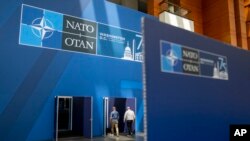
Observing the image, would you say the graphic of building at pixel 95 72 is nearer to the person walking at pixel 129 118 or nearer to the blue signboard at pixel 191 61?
the blue signboard at pixel 191 61

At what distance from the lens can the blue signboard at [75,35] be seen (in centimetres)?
862

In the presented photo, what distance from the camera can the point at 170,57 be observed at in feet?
7.65

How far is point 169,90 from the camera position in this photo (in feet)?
7.50

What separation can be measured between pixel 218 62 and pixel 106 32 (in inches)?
312

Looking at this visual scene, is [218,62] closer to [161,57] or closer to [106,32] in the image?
[161,57]

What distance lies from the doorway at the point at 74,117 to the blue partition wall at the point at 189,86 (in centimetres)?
690

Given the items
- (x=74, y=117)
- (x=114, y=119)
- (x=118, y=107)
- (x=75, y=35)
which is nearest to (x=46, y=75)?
(x=75, y=35)

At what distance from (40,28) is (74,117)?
417cm

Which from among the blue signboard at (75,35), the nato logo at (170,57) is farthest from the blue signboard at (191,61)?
the blue signboard at (75,35)

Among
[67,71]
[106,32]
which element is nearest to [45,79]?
[67,71]

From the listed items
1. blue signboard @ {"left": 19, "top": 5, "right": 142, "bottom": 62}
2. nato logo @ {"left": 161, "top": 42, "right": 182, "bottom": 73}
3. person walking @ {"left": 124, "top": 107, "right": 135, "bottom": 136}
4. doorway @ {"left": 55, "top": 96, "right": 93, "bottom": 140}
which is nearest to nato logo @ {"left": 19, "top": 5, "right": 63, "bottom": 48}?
blue signboard @ {"left": 19, "top": 5, "right": 142, "bottom": 62}

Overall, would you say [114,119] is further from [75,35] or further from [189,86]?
[189,86]

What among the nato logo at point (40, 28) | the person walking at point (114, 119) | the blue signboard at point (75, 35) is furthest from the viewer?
the person walking at point (114, 119)

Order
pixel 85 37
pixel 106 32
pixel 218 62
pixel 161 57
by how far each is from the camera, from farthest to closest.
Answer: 1. pixel 106 32
2. pixel 85 37
3. pixel 218 62
4. pixel 161 57
